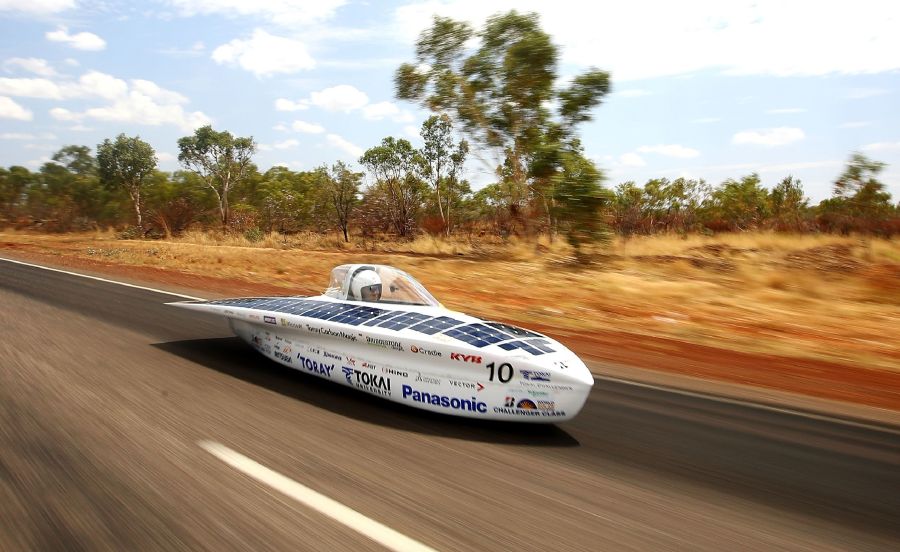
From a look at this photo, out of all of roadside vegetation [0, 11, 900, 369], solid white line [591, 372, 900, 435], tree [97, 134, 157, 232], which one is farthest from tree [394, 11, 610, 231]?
tree [97, 134, 157, 232]

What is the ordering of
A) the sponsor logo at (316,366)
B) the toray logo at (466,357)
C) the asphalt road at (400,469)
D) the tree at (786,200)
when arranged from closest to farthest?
the asphalt road at (400,469), the toray logo at (466,357), the sponsor logo at (316,366), the tree at (786,200)

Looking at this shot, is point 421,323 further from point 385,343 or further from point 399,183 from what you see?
point 399,183

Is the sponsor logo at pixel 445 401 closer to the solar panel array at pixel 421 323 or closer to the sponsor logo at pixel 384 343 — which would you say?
the sponsor logo at pixel 384 343

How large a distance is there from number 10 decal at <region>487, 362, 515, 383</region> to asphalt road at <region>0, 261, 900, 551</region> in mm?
507

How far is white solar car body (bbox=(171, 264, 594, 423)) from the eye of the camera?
4605 millimetres

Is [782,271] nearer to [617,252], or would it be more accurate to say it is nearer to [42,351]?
[617,252]

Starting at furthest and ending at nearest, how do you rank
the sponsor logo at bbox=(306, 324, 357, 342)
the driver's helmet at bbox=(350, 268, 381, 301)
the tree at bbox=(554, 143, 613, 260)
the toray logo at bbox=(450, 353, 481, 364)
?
the tree at bbox=(554, 143, 613, 260) → the driver's helmet at bbox=(350, 268, 381, 301) → the sponsor logo at bbox=(306, 324, 357, 342) → the toray logo at bbox=(450, 353, 481, 364)

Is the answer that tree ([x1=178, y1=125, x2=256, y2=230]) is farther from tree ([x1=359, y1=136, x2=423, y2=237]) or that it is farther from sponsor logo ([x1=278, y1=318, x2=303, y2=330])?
sponsor logo ([x1=278, y1=318, x2=303, y2=330])

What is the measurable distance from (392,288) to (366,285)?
0.30 metres

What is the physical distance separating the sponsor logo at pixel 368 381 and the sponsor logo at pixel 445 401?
0.21 metres

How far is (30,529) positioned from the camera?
3004 millimetres

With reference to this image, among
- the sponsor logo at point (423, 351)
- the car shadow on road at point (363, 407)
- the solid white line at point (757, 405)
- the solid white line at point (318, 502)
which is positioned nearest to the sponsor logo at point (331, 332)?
the car shadow on road at point (363, 407)

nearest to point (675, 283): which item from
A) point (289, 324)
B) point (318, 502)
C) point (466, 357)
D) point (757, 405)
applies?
point (757, 405)

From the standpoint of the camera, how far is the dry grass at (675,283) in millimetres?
10938
